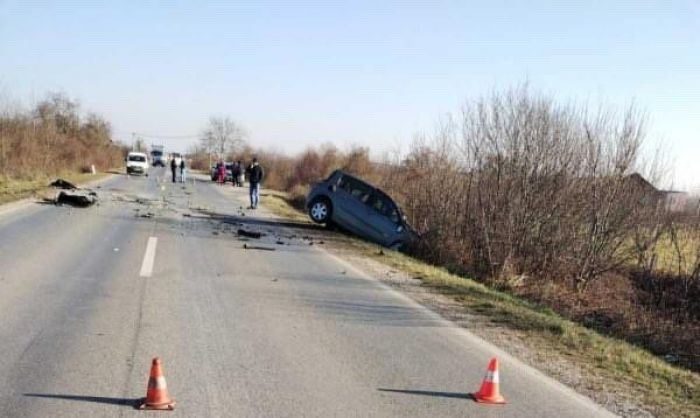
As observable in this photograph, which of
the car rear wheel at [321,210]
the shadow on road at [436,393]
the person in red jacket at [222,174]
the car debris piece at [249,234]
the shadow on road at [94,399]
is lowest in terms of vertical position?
the shadow on road at [94,399]

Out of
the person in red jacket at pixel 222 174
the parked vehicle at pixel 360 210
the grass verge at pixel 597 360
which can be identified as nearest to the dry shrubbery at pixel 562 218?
the parked vehicle at pixel 360 210

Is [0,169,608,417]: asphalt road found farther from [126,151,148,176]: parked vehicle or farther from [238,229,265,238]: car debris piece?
[126,151,148,176]: parked vehicle

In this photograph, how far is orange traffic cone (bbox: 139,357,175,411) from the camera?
4496mm

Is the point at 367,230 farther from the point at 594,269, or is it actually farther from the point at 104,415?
the point at 104,415

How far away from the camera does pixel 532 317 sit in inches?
358

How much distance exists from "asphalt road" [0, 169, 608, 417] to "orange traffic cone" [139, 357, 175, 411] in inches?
4.2

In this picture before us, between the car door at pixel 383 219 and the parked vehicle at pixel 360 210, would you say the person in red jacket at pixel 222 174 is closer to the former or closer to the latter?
the parked vehicle at pixel 360 210

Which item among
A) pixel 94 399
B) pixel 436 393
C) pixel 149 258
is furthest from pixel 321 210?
pixel 94 399

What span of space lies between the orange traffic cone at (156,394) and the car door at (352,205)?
14462 mm

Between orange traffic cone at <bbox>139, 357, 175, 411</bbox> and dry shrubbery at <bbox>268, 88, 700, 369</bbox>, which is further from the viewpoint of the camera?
dry shrubbery at <bbox>268, 88, 700, 369</bbox>

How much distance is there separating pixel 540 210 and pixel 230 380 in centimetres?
1416

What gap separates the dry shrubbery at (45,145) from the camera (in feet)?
112

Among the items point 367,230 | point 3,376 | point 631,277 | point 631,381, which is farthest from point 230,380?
point 631,277

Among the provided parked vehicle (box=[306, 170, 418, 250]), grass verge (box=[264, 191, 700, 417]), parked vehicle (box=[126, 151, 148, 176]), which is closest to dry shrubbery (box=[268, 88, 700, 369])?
parked vehicle (box=[306, 170, 418, 250])
